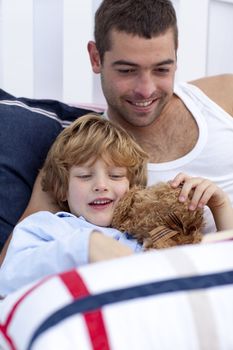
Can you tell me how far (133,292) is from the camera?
2.45 ft

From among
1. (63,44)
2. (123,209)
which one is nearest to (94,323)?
(123,209)

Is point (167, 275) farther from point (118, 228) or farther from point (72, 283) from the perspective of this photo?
point (118, 228)

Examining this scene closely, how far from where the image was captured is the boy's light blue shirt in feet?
3.25

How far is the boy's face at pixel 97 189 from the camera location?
3.96 ft

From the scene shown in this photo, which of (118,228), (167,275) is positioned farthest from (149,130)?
(167,275)

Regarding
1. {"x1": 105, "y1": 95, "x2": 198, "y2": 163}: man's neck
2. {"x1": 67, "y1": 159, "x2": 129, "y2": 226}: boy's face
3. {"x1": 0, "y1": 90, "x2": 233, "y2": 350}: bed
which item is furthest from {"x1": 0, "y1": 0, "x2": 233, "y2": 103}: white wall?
{"x1": 0, "y1": 90, "x2": 233, "y2": 350}: bed

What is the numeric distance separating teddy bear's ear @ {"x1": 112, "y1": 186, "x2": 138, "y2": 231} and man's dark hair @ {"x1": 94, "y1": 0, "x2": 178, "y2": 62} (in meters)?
0.41

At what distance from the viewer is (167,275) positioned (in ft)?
2.54

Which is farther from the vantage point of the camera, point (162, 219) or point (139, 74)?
point (139, 74)

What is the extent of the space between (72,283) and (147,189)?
394 millimetres

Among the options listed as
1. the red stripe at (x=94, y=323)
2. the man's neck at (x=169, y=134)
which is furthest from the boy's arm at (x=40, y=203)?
the red stripe at (x=94, y=323)

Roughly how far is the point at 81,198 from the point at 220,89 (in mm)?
558

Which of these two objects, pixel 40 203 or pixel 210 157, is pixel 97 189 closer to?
pixel 40 203

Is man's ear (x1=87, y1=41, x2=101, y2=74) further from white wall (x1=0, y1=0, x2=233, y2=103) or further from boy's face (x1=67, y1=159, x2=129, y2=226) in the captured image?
boy's face (x1=67, y1=159, x2=129, y2=226)
